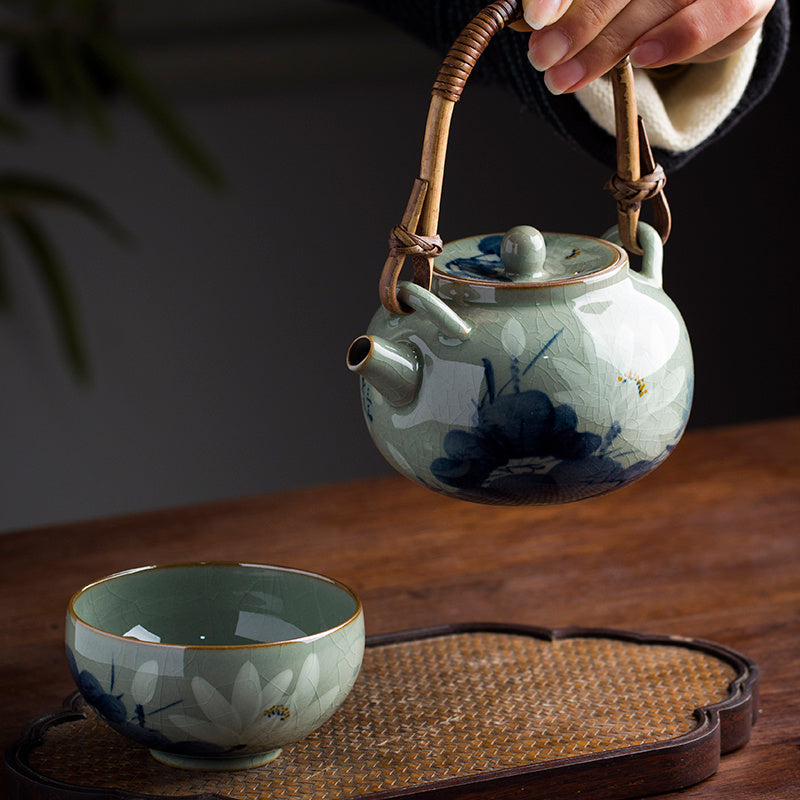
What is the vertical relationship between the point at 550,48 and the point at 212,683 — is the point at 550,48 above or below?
above

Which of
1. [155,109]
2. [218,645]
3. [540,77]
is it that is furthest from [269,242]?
[218,645]

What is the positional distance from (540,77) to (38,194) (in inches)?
58.5

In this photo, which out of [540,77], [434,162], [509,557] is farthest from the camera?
[509,557]

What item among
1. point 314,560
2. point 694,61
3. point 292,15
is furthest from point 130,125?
point 694,61

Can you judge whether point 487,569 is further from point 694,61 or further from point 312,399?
point 312,399

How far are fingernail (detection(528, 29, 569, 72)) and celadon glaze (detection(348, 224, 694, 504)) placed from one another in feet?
0.29

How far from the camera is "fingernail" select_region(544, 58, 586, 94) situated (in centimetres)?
62

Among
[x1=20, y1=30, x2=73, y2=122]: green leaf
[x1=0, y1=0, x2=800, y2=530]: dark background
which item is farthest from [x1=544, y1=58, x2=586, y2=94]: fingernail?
[x1=20, y1=30, x2=73, y2=122]: green leaf

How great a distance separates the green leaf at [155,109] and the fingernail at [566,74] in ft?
5.33

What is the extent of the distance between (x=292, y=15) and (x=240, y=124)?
238mm

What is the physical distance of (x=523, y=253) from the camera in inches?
24.1

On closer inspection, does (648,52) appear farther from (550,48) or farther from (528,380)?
(528,380)

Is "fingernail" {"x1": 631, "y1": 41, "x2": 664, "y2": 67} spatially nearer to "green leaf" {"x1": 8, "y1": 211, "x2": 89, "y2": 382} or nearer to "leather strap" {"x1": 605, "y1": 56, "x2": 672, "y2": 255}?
"leather strap" {"x1": 605, "y1": 56, "x2": 672, "y2": 255}

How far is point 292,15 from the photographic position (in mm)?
2289
